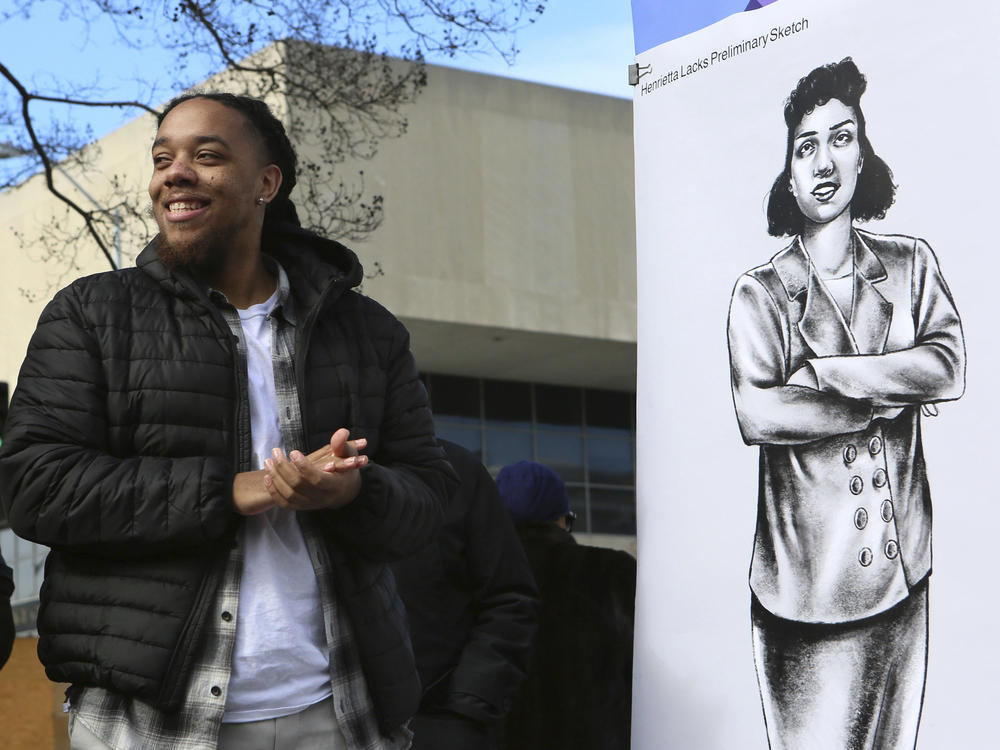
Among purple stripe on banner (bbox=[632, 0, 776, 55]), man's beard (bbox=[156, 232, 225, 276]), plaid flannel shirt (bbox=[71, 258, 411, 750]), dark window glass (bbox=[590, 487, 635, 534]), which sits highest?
purple stripe on banner (bbox=[632, 0, 776, 55])

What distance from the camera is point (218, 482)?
8.20ft

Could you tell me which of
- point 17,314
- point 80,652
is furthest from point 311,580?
point 17,314

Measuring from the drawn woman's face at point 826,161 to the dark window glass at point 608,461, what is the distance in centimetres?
2976

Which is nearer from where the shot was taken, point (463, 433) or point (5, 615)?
point (5, 615)

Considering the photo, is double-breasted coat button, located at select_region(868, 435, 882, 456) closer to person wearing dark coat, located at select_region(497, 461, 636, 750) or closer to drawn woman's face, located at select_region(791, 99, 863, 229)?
drawn woman's face, located at select_region(791, 99, 863, 229)

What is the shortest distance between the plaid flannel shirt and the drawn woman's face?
112 centimetres

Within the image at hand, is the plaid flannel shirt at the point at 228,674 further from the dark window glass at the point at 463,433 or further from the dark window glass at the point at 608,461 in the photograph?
the dark window glass at the point at 608,461

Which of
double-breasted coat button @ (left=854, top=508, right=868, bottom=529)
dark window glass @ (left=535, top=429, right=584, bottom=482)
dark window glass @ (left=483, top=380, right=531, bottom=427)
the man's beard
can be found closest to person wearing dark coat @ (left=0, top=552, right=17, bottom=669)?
the man's beard

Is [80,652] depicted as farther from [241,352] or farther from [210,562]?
[241,352]

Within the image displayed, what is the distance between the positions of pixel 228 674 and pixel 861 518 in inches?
50.5

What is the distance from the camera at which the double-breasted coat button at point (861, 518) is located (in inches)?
118


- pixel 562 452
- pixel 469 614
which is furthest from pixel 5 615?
pixel 562 452

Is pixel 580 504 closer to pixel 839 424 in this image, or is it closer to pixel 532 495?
pixel 532 495

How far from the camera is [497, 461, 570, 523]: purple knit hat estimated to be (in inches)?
190
